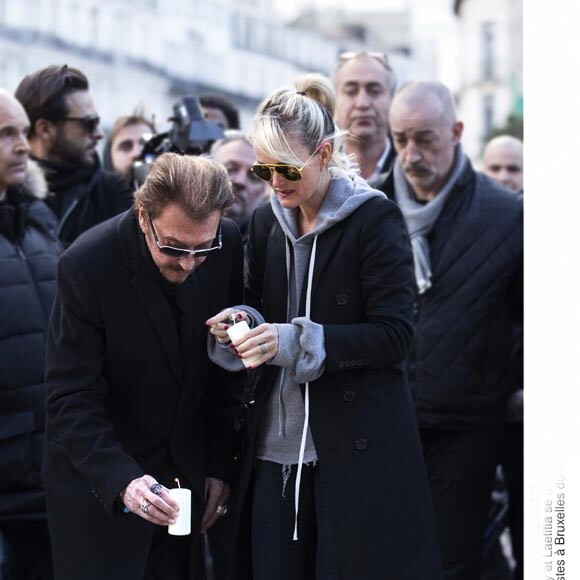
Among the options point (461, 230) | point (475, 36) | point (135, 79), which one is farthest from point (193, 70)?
point (461, 230)

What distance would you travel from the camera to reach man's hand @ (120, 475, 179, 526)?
14.1ft

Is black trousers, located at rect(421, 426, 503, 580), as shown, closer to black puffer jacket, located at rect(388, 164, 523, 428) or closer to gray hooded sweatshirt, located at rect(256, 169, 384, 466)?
black puffer jacket, located at rect(388, 164, 523, 428)

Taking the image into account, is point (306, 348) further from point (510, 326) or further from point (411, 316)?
point (510, 326)

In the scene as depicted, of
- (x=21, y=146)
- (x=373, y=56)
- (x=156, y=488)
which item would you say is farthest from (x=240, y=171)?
(x=156, y=488)

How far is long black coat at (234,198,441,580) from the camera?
1861mm

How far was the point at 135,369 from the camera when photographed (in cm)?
461

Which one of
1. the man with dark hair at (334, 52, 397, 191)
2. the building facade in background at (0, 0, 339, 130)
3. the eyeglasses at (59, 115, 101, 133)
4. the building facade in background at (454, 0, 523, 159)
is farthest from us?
the building facade in background at (454, 0, 523, 159)

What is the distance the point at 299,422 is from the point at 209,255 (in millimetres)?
630

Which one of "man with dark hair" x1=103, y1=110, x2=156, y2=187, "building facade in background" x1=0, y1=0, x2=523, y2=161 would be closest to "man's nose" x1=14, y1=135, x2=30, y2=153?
"man with dark hair" x1=103, y1=110, x2=156, y2=187

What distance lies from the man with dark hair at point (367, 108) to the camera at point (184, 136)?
73cm

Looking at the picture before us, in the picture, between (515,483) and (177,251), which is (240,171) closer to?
(515,483)

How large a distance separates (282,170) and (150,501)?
1135 millimetres

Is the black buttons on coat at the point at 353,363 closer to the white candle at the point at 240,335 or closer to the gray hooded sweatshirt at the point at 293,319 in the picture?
the gray hooded sweatshirt at the point at 293,319
